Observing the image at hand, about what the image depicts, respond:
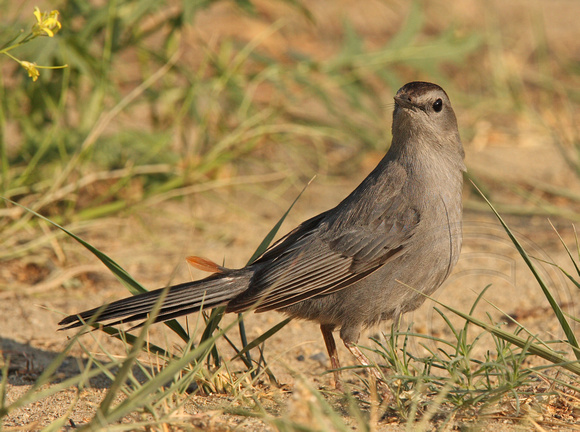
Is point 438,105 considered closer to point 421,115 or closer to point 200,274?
point 421,115

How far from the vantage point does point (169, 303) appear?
10.8 ft

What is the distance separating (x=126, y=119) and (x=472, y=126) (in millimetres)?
3743

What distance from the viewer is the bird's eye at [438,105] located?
12.7 feet

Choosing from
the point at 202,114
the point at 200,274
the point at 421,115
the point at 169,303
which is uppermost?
the point at 421,115

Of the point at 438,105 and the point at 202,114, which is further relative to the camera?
the point at 202,114

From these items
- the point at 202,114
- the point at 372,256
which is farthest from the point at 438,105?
the point at 202,114

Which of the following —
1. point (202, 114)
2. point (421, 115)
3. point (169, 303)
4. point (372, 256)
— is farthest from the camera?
point (202, 114)

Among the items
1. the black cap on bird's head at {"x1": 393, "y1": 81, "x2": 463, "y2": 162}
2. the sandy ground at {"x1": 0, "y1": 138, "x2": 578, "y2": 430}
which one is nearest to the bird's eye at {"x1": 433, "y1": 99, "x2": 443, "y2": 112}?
the black cap on bird's head at {"x1": 393, "y1": 81, "x2": 463, "y2": 162}

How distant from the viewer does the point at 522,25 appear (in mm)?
10797

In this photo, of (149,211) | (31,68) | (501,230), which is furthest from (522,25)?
(31,68)

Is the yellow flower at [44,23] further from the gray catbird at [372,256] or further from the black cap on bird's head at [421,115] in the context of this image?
the black cap on bird's head at [421,115]

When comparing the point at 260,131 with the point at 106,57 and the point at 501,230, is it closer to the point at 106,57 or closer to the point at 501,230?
the point at 106,57

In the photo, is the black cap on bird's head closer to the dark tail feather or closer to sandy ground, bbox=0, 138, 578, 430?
sandy ground, bbox=0, 138, 578, 430

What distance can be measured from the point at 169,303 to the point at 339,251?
0.89m
